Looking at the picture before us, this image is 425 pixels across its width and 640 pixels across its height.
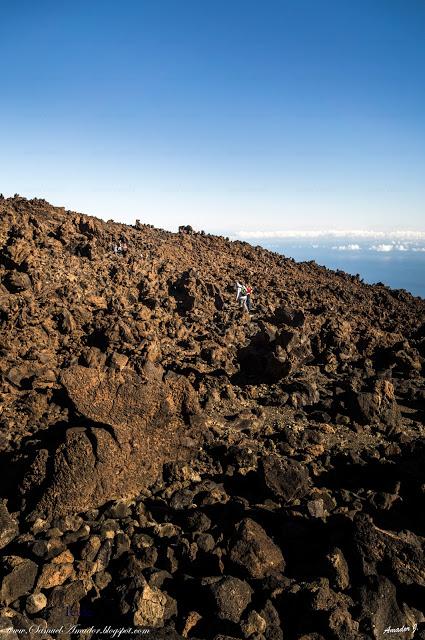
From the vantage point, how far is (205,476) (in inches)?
261

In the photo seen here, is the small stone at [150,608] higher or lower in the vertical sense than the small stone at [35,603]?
higher

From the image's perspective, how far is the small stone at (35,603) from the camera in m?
4.07

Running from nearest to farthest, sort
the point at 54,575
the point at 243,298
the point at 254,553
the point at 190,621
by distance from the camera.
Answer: the point at 190,621 < the point at 54,575 < the point at 254,553 < the point at 243,298

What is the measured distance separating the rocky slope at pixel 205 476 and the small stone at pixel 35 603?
0.02 metres

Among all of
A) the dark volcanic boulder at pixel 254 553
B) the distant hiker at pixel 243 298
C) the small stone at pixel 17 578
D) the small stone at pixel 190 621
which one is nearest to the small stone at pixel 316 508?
the dark volcanic boulder at pixel 254 553

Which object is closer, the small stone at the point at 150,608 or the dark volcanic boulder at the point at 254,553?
the small stone at the point at 150,608

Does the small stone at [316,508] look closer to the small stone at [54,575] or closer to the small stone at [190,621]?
the small stone at [190,621]

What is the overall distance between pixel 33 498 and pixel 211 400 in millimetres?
4385

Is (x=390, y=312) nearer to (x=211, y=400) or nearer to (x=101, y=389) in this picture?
(x=211, y=400)

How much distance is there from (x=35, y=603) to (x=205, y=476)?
3.09m

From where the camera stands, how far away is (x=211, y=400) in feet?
29.8

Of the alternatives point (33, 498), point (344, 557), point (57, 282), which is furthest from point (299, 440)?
point (57, 282)

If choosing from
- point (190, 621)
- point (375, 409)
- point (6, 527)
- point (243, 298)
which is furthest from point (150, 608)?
point (243, 298)

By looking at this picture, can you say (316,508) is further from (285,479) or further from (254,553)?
(254,553)
